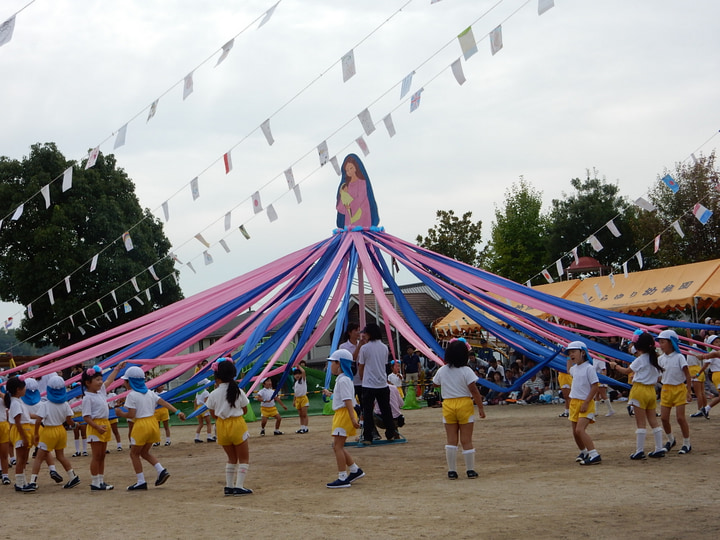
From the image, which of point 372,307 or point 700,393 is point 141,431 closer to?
point 700,393

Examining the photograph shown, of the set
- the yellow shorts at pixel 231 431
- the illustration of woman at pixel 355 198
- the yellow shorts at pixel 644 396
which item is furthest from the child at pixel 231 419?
the illustration of woman at pixel 355 198

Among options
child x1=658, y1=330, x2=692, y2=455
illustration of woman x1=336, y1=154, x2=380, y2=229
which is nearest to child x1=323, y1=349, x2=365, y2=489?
child x1=658, y1=330, x2=692, y2=455

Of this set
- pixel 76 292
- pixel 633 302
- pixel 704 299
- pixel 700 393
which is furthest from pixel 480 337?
pixel 76 292

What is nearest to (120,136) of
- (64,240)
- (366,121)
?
(366,121)

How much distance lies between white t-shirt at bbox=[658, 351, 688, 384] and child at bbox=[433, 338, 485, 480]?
2619 mm

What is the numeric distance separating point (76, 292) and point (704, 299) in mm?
20639

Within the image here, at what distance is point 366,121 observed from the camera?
11.1 m

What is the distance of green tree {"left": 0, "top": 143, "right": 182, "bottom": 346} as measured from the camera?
89.6 feet

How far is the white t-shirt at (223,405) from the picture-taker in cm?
793

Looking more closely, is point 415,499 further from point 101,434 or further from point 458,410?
point 101,434

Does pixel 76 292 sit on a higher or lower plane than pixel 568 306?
higher

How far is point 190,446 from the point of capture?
46.8 feet

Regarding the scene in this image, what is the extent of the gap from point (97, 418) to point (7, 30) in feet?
14.2

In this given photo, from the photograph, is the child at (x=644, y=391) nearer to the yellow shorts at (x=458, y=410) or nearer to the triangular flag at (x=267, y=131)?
the yellow shorts at (x=458, y=410)
